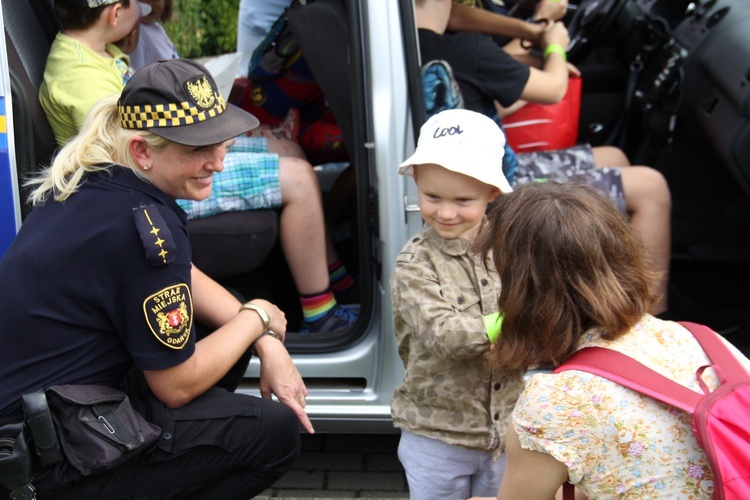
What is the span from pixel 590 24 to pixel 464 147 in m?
2.27

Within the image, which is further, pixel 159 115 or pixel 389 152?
pixel 389 152

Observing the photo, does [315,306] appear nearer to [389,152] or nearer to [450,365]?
[389,152]

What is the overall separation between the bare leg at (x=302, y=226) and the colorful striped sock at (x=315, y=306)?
0.07 ft

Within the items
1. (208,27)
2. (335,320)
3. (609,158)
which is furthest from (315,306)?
(208,27)

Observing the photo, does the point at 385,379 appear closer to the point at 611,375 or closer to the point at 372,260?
the point at 372,260

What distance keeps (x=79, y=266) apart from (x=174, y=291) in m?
0.20

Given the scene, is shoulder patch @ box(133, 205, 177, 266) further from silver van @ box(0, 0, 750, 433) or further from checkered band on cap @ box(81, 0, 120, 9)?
checkered band on cap @ box(81, 0, 120, 9)

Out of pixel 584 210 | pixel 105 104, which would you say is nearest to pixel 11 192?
pixel 105 104

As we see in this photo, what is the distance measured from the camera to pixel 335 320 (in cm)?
275

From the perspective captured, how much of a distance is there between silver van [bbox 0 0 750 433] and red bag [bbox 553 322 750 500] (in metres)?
1.11

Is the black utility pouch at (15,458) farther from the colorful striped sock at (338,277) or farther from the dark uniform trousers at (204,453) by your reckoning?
the colorful striped sock at (338,277)

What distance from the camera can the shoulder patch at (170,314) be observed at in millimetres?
1747

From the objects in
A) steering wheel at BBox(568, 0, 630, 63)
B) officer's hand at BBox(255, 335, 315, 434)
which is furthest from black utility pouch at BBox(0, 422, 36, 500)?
steering wheel at BBox(568, 0, 630, 63)

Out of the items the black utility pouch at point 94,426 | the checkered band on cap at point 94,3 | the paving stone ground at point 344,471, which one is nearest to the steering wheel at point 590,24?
the paving stone ground at point 344,471
